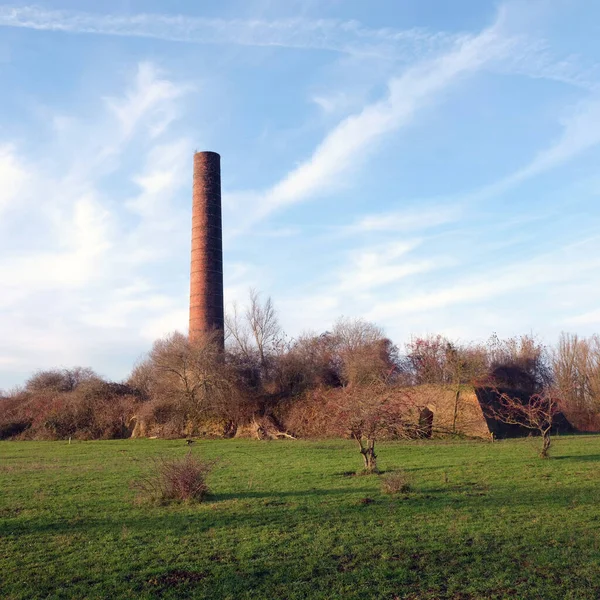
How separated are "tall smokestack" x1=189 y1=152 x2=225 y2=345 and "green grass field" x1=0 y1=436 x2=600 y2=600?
84.6ft

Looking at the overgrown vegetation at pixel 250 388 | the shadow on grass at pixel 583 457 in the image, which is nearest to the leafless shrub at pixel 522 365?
the overgrown vegetation at pixel 250 388

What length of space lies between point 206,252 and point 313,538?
34450 mm

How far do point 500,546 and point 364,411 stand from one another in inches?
280

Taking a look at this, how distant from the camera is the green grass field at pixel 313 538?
254 inches

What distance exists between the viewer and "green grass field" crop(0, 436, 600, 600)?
6461 millimetres

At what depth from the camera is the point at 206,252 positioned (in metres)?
41.5

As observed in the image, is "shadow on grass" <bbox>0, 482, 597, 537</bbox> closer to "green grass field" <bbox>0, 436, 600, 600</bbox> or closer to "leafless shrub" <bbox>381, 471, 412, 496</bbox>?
"green grass field" <bbox>0, 436, 600, 600</bbox>

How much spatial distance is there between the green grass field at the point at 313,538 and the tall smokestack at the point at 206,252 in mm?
25784

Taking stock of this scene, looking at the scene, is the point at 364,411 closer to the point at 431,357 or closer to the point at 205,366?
the point at 205,366

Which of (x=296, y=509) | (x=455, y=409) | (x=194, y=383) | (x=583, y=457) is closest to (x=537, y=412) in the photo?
(x=583, y=457)

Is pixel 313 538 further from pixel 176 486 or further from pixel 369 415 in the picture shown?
pixel 369 415

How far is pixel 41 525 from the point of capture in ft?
31.6

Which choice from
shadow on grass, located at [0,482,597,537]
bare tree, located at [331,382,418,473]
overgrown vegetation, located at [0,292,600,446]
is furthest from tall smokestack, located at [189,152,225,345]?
shadow on grass, located at [0,482,597,537]

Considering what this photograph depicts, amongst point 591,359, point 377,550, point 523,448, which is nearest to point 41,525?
point 377,550
